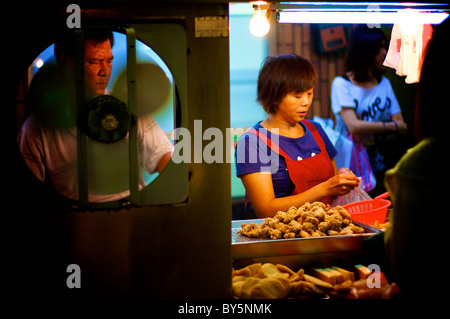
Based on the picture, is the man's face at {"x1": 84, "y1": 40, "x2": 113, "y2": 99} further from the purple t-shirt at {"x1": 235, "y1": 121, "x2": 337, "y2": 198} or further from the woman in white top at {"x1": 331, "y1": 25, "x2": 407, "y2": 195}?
the woman in white top at {"x1": 331, "y1": 25, "x2": 407, "y2": 195}

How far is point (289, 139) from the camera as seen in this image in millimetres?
2734

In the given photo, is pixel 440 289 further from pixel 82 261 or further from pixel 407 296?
pixel 82 261

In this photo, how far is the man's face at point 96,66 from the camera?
1363 millimetres

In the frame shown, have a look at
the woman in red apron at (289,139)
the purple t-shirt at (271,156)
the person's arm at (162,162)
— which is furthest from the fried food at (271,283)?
the purple t-shirt at (271,156)

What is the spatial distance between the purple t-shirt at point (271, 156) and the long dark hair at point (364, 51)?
1073 mm

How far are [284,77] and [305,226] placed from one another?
107 centimetres

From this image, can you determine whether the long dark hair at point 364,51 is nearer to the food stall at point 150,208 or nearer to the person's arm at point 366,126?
the person's arm at point 366,126

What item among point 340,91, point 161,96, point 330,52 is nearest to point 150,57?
point 161,96

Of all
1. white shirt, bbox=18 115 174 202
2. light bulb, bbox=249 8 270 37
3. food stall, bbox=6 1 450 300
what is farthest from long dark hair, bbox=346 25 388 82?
white shirt, bbox=18 115 174 202

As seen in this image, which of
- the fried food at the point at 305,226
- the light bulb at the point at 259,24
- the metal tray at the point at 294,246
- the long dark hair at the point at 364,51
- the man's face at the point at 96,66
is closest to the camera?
the man's face at the point at 96,66

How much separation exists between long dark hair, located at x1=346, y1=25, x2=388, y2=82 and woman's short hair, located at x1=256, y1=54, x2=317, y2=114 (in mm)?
909

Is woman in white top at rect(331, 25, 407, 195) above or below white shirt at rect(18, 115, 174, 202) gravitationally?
above

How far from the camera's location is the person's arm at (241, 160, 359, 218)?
7.85ft

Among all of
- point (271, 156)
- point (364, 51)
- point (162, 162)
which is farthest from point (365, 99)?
point (162, 162)
